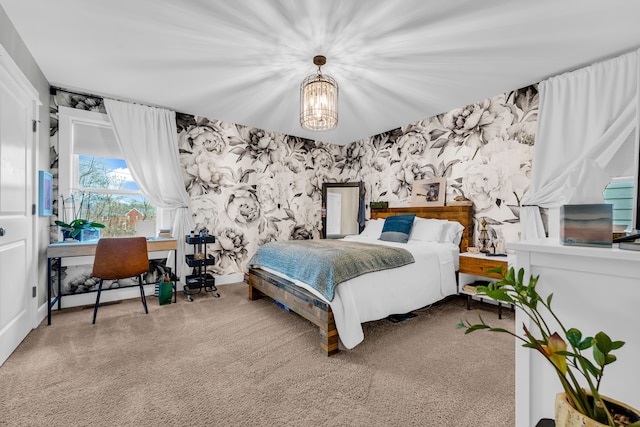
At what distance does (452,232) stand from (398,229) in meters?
0.67

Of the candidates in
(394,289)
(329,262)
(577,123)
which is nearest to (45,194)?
(329,262)

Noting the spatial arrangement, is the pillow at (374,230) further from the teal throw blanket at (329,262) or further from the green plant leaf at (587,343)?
the green plant leaf at (587,343)

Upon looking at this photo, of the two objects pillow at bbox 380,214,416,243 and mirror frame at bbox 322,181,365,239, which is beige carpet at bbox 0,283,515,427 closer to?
pillow at bbox 380,214,416,243

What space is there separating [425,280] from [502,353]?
2.91ft

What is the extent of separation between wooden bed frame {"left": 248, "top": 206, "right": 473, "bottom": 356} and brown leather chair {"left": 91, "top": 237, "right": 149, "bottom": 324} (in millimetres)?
1222

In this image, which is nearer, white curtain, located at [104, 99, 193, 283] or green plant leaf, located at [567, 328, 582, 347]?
green plant leaf, located at [567, 328, 582, 347]

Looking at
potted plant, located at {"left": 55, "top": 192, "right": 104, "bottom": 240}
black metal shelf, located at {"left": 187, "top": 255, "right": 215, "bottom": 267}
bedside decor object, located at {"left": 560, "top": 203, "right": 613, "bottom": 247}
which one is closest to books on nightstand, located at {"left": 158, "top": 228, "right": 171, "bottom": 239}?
black metal shelf, located at {"left": 187, "top": 255, "right": 215, "bottom": 267}

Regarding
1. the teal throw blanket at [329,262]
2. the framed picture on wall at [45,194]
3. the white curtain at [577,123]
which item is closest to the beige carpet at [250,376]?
the teal throw blanket at [329,262]

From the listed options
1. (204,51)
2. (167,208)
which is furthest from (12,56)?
(167,208)

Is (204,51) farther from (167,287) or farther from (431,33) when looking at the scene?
(167,287)

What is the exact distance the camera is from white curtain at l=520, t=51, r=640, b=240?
2.61 m

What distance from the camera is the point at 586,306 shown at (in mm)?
913

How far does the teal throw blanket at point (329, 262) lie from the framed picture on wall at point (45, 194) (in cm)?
236

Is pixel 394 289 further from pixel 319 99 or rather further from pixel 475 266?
pixel 319 99
